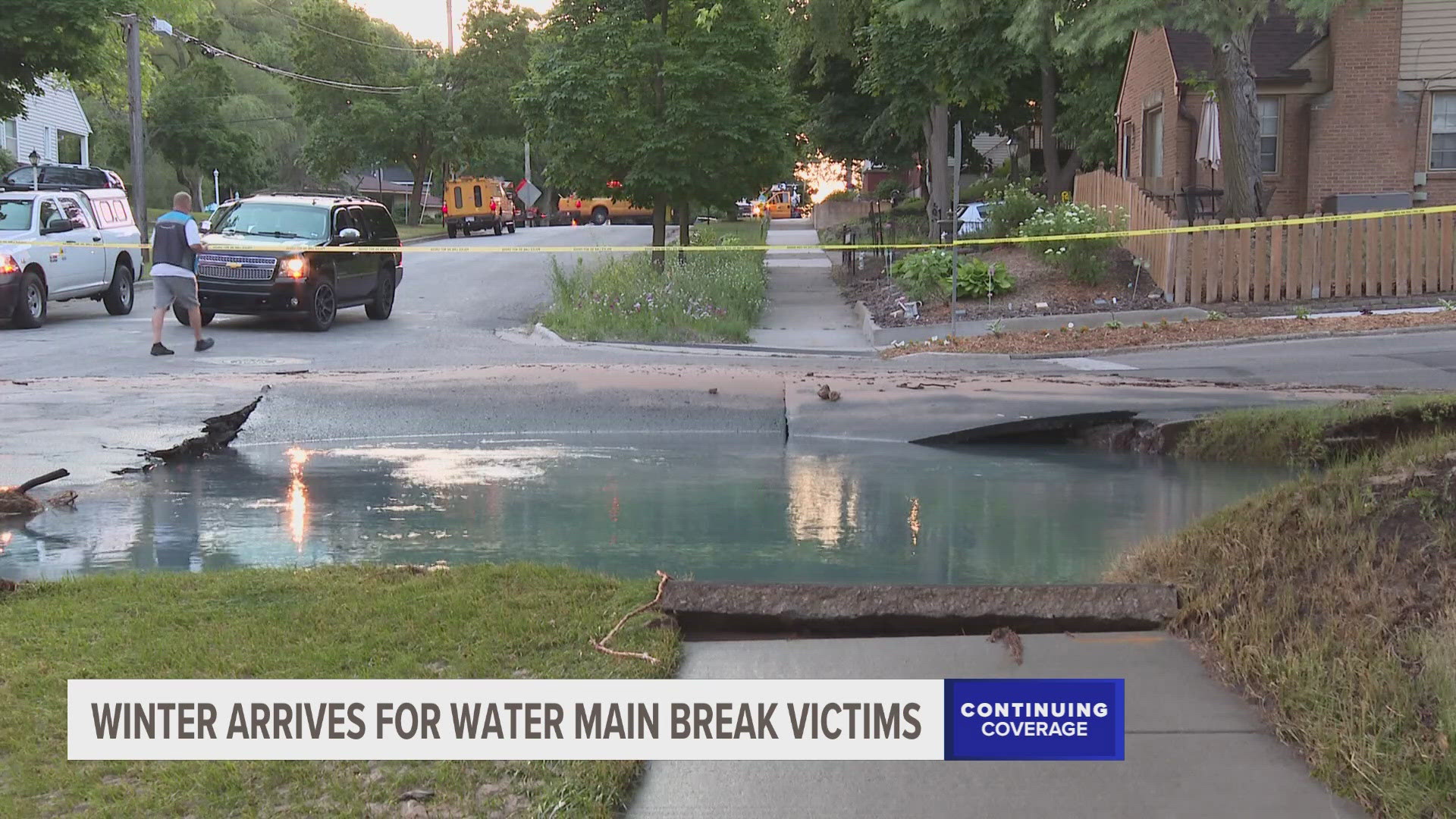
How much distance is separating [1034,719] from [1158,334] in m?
13.9

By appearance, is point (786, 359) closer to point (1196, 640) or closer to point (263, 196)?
point (263, 196)

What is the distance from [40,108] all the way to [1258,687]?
49.9 metres

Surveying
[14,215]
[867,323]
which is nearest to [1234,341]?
[867,323]

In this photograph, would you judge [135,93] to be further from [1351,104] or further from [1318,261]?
[1351,104]

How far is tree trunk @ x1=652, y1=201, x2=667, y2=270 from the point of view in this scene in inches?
930

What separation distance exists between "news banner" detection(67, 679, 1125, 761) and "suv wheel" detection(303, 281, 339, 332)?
581 inches

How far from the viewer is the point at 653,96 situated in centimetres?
2367

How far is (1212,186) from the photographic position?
25.2 meters

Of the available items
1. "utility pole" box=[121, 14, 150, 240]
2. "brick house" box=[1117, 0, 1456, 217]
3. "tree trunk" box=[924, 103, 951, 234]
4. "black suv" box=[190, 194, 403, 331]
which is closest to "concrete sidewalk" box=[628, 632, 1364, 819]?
"black suv" box=[190, 194, 403, 331]

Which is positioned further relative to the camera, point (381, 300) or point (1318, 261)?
point (381, 300)

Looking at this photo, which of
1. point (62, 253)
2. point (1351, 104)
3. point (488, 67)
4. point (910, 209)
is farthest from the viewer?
point (488, 67)

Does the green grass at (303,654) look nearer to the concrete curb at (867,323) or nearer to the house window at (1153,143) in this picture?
the concrete curb at (867,323)

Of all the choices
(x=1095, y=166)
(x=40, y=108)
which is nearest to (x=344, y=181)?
(x=40, y=108)

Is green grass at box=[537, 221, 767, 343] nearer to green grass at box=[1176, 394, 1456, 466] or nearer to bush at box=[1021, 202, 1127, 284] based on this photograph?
bush at box=[1021, 202, 1127, 284]
